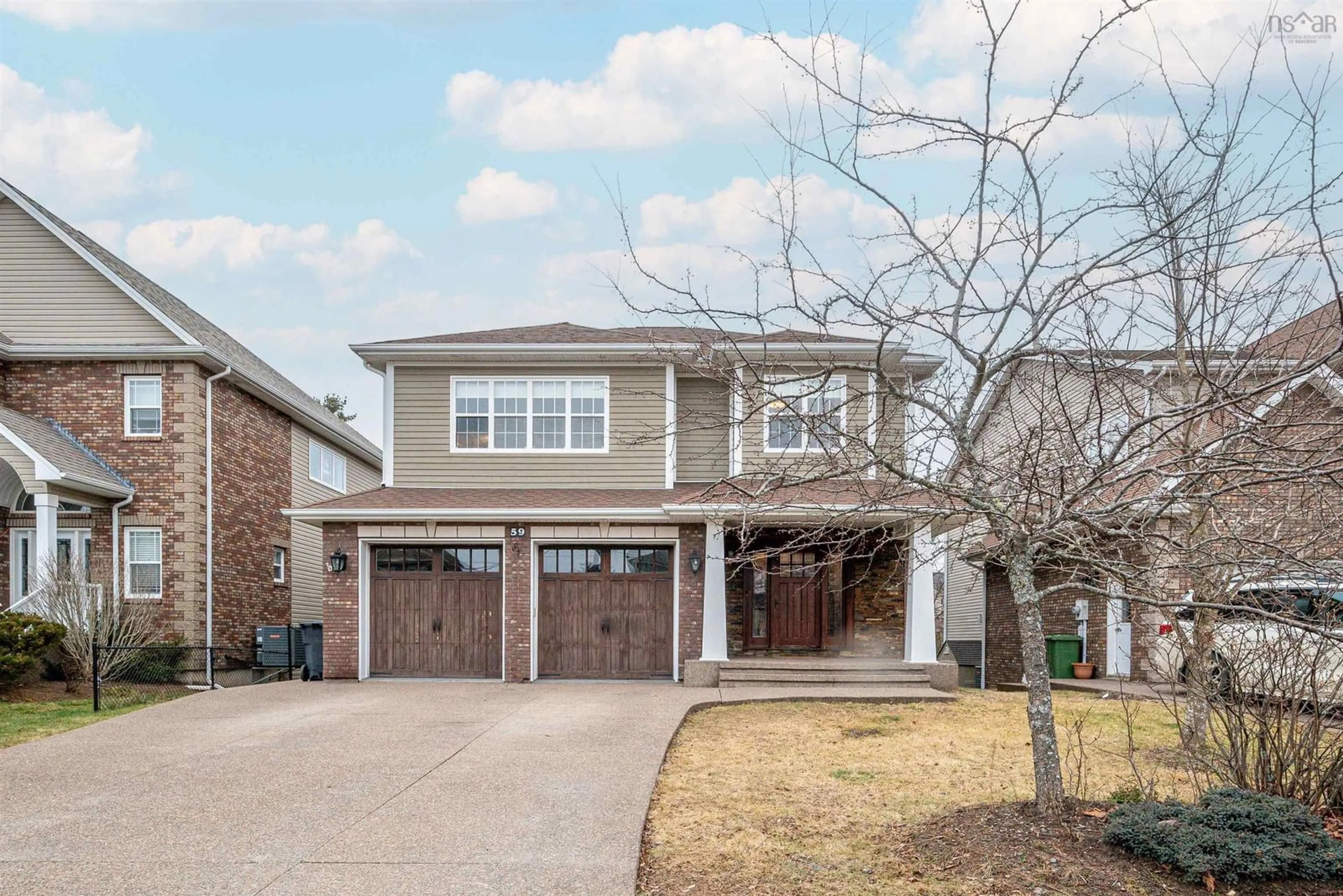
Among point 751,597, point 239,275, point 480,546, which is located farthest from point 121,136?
point 751,597

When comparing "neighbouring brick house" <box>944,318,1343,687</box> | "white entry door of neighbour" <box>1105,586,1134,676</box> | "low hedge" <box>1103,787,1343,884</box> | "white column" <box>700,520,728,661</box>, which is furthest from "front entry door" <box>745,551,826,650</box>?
"low hedge" <box>1103,787,1343,884</box>

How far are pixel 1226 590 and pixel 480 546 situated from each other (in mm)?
13075

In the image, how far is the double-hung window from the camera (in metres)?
17.1

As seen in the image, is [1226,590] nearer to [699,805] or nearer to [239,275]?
[699,805]

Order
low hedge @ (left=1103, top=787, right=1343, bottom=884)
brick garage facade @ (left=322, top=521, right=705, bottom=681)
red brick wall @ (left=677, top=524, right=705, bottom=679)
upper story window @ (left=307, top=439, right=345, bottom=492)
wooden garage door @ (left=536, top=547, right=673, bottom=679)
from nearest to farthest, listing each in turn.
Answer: low hedge @ (left=1103, top=787, right=1343, bottom=884) < red brick wall @ (left=677, top=524, right=705, bottom=679) < brick garage facade @ (left=322, top=521, right=705, bottom=681) < wooden garage door @ (left=536, top=547, right=673, bottom=679) < upper story window @ (left=307, top=439, right=345, bottom=492)

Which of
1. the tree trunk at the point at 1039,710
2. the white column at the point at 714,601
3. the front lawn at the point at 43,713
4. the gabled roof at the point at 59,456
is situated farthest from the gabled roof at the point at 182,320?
the tree trunk at the point at 1039,710

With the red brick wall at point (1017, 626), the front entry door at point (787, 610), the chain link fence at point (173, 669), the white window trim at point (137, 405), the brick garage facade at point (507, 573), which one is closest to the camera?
the chain link fence at point (173, 669)

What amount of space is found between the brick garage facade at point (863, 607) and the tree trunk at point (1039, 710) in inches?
419

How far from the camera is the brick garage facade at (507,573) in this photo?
16.3m

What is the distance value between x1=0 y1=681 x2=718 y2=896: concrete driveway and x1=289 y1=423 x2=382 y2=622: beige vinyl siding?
32.2 feet

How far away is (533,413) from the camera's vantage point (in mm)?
17359

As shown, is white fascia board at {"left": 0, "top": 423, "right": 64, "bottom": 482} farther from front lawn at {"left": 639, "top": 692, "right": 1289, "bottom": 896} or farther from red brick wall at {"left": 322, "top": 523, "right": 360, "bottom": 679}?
front lawn at {"left": 639, "top": 692, "right": 1289, "bottom": 896}

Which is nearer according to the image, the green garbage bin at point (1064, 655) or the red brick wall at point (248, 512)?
the green garbage bin at point (1064, 655)

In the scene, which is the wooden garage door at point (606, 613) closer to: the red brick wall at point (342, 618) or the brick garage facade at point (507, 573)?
the brick garage facade at point (507, 573)
